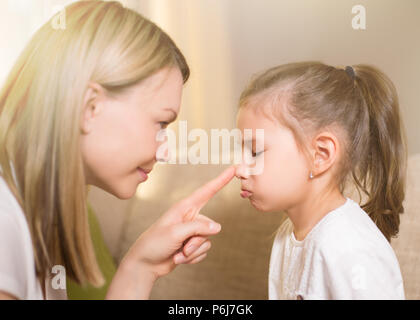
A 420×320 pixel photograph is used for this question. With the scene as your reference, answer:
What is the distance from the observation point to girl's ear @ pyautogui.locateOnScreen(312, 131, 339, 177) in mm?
905

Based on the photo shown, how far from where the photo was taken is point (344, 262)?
0.85 meters

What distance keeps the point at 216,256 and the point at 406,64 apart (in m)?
0.65

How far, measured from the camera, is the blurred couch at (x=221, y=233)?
104 centimetres

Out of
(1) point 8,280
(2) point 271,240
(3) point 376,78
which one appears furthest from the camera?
(2) point 271,240

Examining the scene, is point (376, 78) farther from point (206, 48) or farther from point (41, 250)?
point (41, 250)

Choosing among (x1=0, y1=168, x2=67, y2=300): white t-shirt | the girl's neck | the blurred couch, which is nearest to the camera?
(x1=0, y1=168, x2=67, y2=300): white t-shirt

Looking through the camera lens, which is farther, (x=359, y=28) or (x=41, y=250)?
(x=359, y=28)

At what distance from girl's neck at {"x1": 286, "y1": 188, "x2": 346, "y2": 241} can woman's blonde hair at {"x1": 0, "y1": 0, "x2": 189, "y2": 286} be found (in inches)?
16.6

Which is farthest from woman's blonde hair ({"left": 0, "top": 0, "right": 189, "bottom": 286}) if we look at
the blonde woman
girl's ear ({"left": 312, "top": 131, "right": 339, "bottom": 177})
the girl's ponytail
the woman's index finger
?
the girl's ponytail

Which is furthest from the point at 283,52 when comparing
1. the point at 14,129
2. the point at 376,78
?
the point at 14,129

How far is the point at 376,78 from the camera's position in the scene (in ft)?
3.20

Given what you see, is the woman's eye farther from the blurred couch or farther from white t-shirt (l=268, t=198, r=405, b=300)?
white t-shirt (l=268, t=198, r=405, b=300)

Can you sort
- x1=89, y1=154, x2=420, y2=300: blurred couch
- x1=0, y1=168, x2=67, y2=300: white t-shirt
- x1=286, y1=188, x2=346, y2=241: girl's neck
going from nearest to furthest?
x1=0, y1=168, x2=67, y2=300: white t-shirt
x1=286, y1=188, x2=346, y2=241: girl's neck
x1=89, y1=154, x2=420, y2=300: blurred couch

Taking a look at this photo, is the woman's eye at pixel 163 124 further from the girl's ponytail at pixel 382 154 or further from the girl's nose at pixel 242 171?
the girl's ponytail at pixel 382 154
